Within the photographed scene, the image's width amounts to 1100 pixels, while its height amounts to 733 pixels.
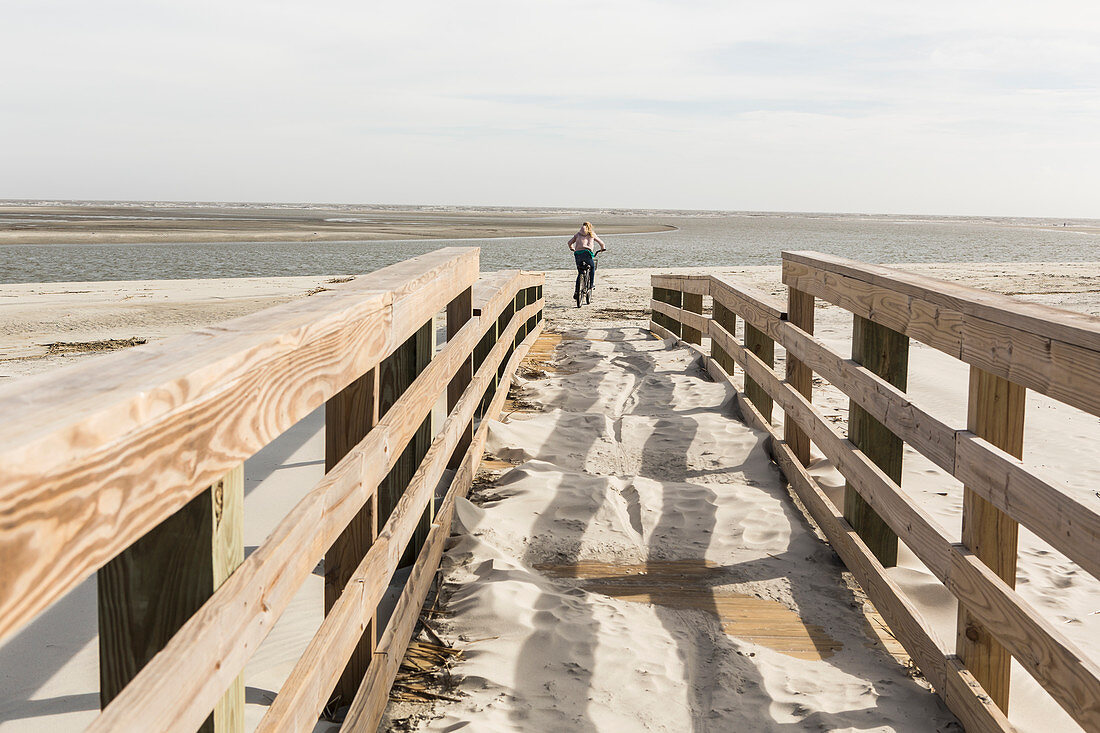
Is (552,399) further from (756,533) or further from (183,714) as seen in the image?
(183,714)

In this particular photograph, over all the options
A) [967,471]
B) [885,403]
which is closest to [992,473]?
[967,471]

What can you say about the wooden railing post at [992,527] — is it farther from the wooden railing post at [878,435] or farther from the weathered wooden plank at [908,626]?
the wooden railing post at [878,435]

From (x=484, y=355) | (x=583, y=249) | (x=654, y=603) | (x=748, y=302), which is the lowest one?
(x=654, y=603)

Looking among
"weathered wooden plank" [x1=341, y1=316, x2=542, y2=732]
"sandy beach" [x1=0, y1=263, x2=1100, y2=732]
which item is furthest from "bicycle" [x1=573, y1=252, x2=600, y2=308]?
"weathered wooden plank" [x1=341, y1=316, x2=542, y2=732]

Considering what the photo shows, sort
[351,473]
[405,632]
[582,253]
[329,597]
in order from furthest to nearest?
[582,253] → [405,632] → [329,597] → [351,473]

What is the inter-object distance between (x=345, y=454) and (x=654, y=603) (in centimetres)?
159

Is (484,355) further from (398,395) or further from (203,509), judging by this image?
(203,509)

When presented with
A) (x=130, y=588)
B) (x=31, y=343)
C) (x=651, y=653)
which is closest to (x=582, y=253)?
(x=31, y=343)

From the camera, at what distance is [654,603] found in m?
3.39

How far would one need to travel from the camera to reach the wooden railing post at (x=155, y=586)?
1.26 m

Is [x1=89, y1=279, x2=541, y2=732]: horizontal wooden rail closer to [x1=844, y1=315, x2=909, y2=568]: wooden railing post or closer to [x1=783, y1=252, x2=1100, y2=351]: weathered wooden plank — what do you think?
[x1=783, y1=252, x2=1100, y2=351]: weathered wooden plank

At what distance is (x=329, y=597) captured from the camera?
93.4 inches

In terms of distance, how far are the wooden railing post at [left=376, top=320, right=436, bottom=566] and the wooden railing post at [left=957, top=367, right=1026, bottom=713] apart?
1.81 m

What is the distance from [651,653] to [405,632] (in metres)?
0.85
